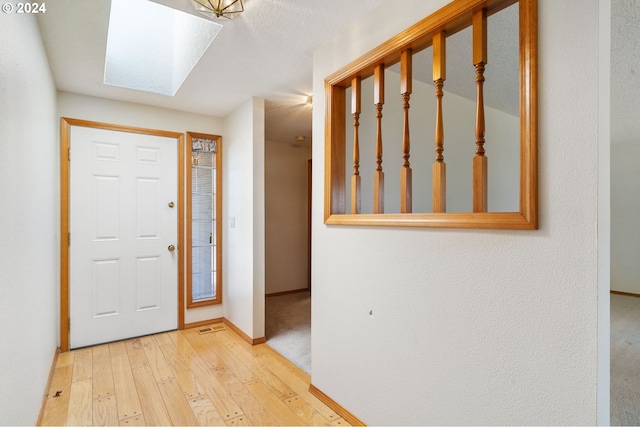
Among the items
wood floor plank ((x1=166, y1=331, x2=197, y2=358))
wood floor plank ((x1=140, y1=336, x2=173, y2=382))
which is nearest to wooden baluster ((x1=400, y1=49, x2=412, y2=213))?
wood floor plank ((x1=140, y1=336, x2=173, y2=382))

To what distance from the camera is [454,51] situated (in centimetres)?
239

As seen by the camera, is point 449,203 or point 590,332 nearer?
point 590,332

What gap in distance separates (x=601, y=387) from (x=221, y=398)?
198cm

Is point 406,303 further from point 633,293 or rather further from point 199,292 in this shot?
point 633,293

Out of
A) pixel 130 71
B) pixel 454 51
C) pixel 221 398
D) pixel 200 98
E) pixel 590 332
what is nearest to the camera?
pixel 590 332

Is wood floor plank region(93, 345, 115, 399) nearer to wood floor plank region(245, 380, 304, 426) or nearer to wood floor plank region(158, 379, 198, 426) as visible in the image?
wood floor plank region(158, 379, 198, 426)

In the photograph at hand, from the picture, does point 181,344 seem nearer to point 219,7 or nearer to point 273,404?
point 273,404

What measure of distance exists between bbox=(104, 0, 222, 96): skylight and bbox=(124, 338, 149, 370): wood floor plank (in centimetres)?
226

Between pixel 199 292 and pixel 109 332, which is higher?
pixel 199 292

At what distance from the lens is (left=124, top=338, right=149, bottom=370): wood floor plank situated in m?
2.53

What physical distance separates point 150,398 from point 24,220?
133 centimetres

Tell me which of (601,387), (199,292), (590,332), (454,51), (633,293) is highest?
(454,51)

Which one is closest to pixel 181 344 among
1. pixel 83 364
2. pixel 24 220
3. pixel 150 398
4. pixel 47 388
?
Result: pixel 83 364

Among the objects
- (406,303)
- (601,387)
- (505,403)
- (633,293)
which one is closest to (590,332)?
(601,387)
